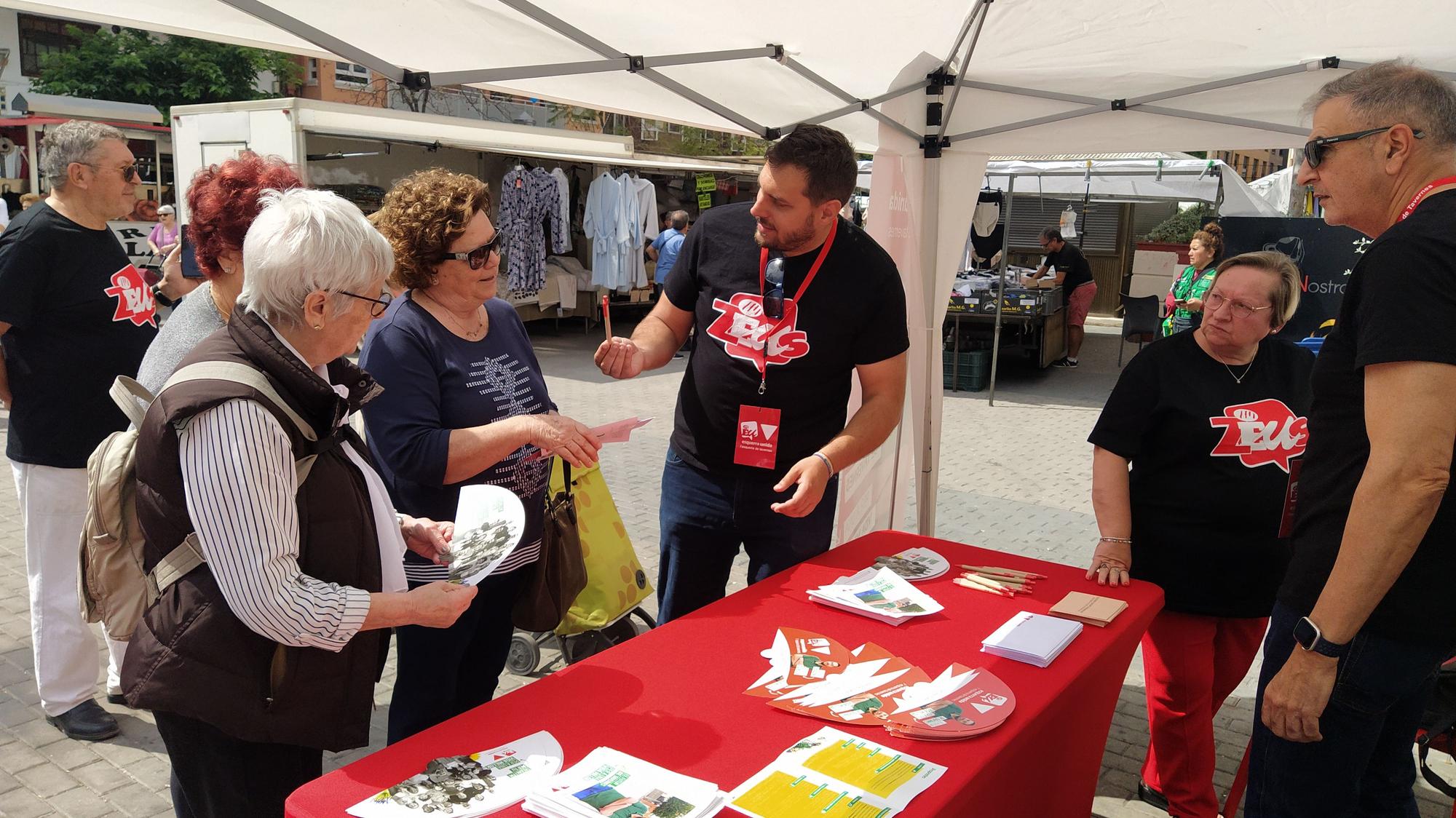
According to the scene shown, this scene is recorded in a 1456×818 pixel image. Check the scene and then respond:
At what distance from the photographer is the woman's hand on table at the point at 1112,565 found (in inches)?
98.3

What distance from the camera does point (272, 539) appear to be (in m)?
1.47

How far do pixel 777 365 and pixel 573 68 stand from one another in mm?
1509

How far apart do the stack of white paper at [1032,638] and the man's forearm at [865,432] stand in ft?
1.91

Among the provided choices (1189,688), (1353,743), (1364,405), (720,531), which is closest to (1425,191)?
(1364,405)

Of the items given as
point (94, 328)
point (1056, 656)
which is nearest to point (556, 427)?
point (1056, 656)

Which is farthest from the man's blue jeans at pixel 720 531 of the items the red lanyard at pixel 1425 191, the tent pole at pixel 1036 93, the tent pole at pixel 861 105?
the tent pole at pixel 1036 93

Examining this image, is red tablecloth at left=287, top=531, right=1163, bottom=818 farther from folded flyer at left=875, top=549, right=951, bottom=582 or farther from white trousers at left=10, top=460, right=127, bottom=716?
white trousers at left=10, top=460, right=127, bottom=716

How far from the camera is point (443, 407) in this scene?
2266mm

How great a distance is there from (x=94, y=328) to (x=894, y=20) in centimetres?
290

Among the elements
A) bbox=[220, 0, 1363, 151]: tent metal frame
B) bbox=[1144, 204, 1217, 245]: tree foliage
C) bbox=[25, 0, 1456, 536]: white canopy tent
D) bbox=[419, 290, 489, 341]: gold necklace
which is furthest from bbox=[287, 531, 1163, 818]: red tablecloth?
bbox=[1144, 204, 1217, 245]: tree foliage

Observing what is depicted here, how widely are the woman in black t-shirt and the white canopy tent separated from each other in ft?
2.08

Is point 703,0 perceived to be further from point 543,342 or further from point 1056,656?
point 543,342

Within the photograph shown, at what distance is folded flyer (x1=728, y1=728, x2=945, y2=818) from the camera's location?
139cm

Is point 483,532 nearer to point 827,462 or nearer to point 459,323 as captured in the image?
point 459,323
